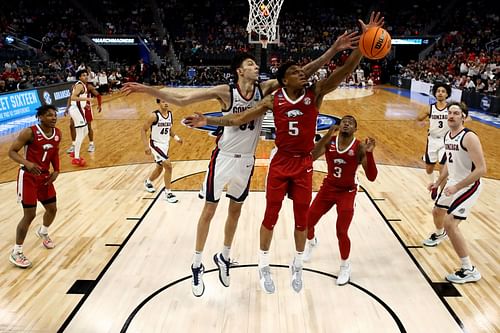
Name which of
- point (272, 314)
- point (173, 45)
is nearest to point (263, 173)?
point (272, 314)

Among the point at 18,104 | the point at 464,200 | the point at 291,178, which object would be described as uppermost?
the point at 291,178

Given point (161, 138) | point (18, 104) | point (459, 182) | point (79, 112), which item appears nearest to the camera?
point (459, 182)

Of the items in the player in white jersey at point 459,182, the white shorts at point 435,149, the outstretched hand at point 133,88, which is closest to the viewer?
the outstretched hand at point 133,88

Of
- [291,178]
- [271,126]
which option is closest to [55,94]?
[271,126]

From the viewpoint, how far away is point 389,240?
5.74 metres

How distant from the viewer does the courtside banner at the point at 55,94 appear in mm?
16125

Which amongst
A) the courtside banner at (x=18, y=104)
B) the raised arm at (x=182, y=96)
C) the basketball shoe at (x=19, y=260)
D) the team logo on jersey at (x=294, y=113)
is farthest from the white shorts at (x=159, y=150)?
the courtside banner at (x=18, y=104)

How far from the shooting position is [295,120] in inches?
153

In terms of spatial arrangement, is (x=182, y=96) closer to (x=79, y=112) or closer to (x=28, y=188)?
(x=28, y=188)

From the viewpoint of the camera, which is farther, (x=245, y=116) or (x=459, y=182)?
(x=459, y=182)

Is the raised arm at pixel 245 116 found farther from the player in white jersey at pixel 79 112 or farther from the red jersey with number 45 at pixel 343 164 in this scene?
the player in white jersey at pixel 79 112

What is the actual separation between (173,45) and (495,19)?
809 inches

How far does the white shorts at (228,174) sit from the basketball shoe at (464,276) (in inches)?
88.8

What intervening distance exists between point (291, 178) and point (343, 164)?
738 mm
